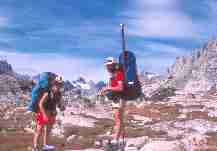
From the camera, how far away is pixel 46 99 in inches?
665

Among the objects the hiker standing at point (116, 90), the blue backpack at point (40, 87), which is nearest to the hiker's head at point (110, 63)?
the hiker standing at point (116, 90)

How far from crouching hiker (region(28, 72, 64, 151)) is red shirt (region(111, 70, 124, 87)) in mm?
1915

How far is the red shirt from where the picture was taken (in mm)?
16156

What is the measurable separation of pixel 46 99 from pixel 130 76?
293cm

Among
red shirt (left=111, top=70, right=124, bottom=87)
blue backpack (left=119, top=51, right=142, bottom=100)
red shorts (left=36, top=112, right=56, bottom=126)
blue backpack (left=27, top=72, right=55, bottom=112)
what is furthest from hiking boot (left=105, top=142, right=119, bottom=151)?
blue backpack (left=27, top=72, right=55, bottom=112)

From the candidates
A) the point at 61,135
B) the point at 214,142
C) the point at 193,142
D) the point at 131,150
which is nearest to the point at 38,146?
the point at 131,150

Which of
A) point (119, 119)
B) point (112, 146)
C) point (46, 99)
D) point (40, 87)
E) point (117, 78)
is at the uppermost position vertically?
point (117, 78)

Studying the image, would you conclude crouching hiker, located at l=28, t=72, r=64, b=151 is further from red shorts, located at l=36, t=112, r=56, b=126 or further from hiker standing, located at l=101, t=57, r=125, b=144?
hiker standing, located at l=101, t=57, r=125, b=144

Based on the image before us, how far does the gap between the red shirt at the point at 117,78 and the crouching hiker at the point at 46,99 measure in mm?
1915

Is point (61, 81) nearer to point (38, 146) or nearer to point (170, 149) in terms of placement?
point (38, 146)

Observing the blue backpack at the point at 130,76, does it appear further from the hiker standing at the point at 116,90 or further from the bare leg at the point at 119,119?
the bare leg at the point at 119,119

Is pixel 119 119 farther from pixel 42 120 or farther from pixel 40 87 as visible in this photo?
pixel 40 87

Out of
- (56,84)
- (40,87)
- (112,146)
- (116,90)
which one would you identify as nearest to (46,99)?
(40,87)

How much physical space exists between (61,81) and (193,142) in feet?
41.2
